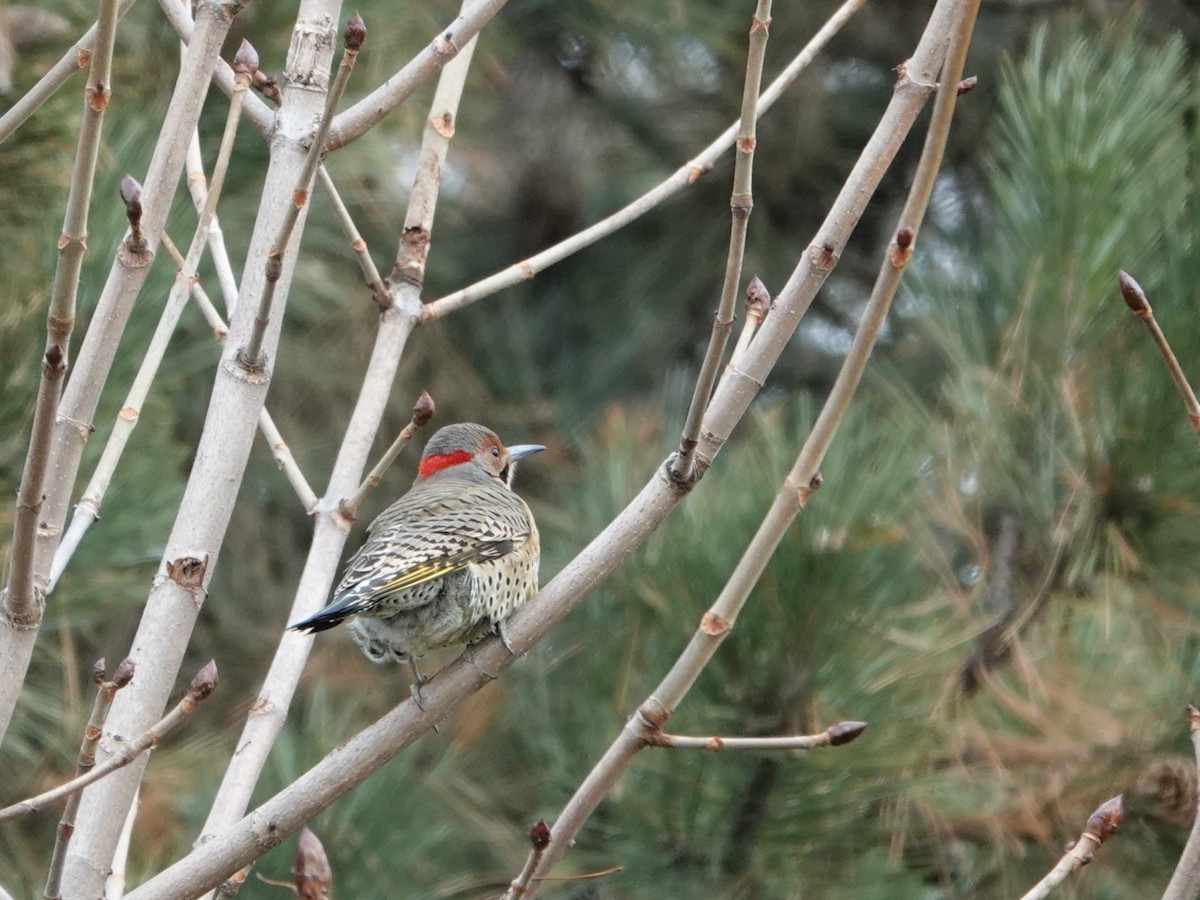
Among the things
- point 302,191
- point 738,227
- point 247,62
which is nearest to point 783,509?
point 738,227

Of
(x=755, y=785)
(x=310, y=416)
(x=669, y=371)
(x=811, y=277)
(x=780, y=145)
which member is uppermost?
(x=780, y=145)

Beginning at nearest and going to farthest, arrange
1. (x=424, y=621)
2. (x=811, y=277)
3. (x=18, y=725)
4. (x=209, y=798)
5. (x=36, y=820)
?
(x=811, y=277)
(x=424, y=621)
(x=209, y=798)
(x=18, y=725)
(x=36, y=820)

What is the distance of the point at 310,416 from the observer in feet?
20.2

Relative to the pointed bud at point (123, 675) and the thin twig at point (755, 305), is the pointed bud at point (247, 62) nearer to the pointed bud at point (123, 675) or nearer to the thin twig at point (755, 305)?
the thin twig at point (755, 305)

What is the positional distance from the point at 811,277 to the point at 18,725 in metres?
2.87

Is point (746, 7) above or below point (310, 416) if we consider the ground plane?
above

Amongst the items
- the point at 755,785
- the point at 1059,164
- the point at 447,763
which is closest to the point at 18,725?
the point at 447,763

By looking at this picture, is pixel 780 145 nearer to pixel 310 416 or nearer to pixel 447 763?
pixel 310 416

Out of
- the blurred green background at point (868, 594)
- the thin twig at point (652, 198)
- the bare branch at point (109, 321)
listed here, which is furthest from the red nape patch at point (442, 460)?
the bare branch at point (109, 321)

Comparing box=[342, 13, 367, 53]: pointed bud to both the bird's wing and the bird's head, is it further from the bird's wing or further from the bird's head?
the bird's head

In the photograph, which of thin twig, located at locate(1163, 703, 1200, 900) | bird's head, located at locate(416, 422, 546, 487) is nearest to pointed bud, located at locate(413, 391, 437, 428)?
thin twig, located at locate(1163, 703, 1200, 900)

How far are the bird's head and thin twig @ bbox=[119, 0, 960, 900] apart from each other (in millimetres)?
1800

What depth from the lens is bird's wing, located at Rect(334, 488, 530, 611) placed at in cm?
283

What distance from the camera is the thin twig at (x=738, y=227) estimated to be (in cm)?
190
